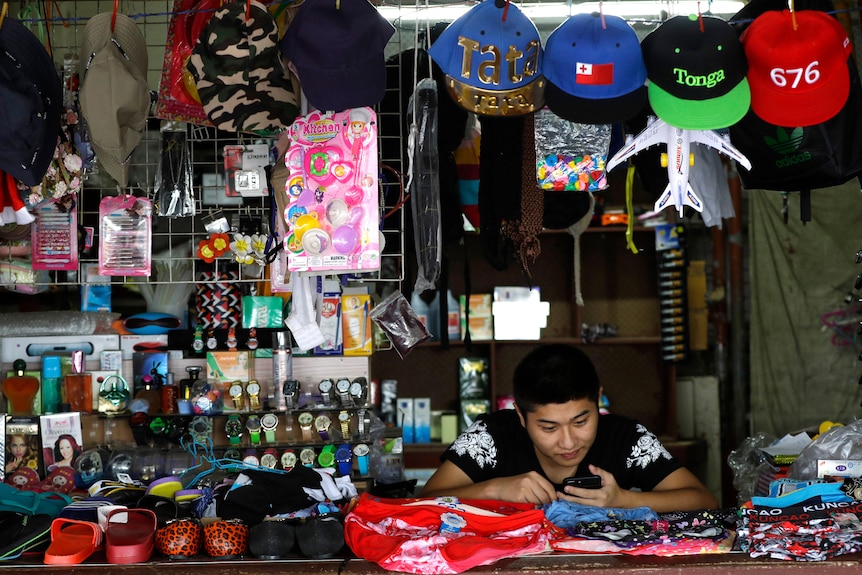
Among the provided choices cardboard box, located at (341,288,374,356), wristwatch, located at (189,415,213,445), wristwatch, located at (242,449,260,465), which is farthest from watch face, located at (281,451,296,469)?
cardboard box, located at (341,288,374,356)

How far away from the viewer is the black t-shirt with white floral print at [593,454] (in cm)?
336

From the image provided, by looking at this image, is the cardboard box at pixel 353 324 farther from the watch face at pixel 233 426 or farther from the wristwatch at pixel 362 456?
the watch face at pixel 233 426

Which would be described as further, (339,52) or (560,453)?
(560,453)

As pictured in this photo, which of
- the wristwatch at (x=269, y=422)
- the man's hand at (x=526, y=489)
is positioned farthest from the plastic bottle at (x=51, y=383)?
the man's hand at (x=526, y=489)

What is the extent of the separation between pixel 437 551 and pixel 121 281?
2154 mm

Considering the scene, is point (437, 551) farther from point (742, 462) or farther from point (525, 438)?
point (742, 462)

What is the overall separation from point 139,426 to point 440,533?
1626 millimetres

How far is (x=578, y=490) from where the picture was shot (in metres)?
3.04

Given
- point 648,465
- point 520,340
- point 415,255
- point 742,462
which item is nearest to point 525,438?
point 648,465

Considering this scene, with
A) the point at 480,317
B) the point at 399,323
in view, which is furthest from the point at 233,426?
the point at 480,317

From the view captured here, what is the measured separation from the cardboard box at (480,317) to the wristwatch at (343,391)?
2.40m

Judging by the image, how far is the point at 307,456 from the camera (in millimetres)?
3838

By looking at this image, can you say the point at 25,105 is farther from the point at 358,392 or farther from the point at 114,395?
the point at 358,392

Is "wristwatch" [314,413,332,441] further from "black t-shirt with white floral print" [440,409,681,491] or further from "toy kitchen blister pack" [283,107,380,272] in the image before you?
"toy kitchen blister pack" [283,107,380,272]
